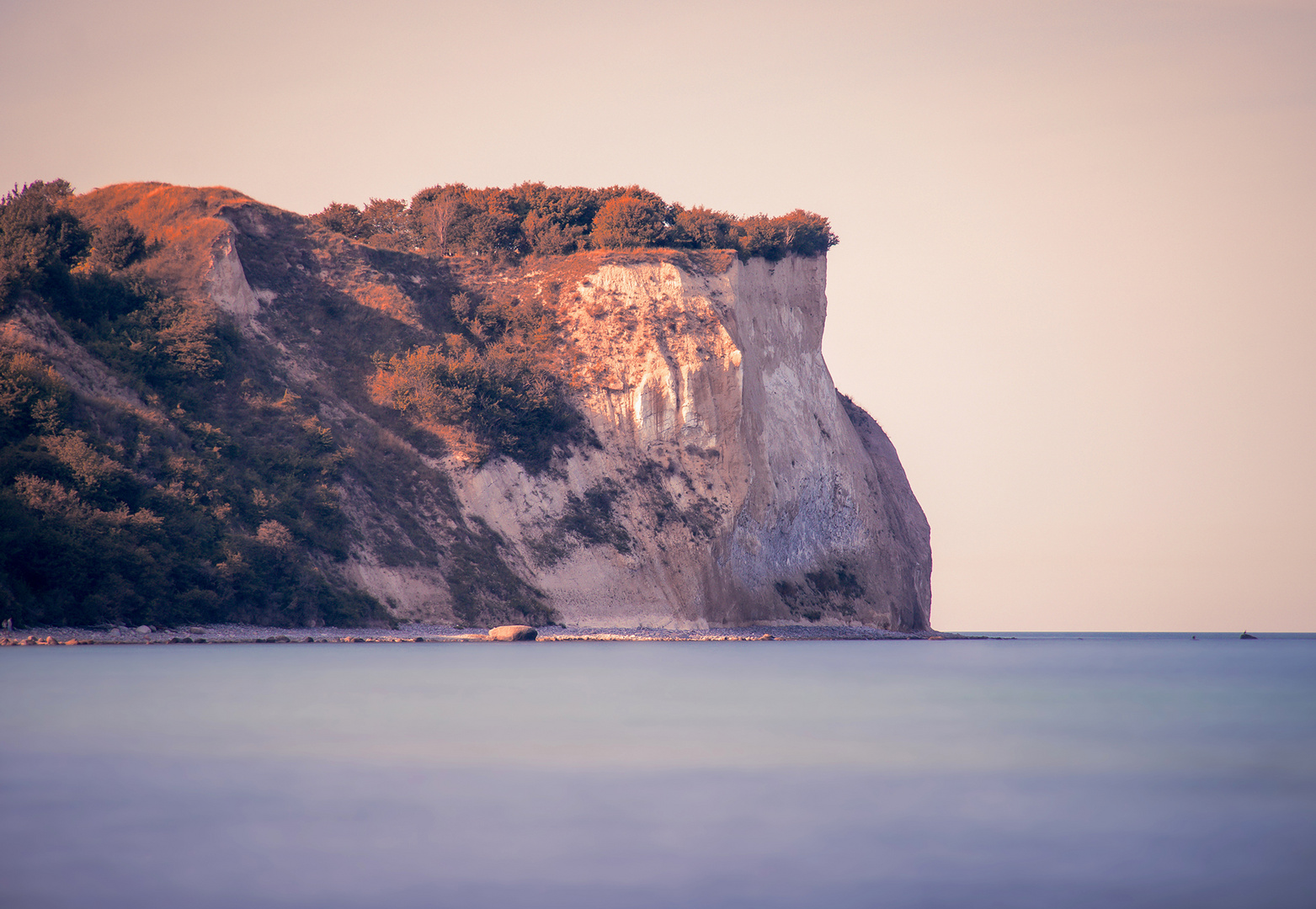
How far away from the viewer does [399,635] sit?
3734 cm

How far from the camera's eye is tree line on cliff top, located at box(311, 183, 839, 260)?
5628 centimetres

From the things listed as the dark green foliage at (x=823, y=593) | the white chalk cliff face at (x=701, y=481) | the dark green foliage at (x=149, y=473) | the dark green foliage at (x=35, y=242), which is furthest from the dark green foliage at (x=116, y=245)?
the dark green foliage at (x=823, y=593)

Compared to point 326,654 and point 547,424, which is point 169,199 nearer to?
point 547,424

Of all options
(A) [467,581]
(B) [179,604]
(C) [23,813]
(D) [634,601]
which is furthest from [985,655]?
(C) [23,813]

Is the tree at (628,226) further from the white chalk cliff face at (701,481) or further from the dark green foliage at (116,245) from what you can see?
the dark green foliage at (116,245)

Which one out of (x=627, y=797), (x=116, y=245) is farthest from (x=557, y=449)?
(x=627, y=797)

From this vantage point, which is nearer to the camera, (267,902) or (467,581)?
(267,902)

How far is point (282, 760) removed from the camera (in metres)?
11.6

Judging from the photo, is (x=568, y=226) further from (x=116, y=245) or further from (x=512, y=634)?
(x=512, y=634)

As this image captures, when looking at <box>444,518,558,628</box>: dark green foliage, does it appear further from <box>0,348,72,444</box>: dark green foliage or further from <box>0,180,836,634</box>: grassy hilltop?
<box>0,348,72,444</box>: dark green foliage

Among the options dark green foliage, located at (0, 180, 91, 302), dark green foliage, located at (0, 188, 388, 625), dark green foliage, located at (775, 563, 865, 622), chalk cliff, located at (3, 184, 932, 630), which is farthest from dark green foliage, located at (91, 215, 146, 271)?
dark green foliage, located at (775, 563, 865, 622)

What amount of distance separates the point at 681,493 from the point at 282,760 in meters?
38.8

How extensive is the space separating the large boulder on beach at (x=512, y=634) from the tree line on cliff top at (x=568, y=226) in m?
22.7

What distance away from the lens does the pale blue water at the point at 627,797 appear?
24.2ft
